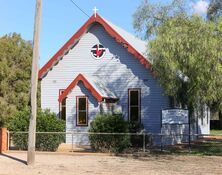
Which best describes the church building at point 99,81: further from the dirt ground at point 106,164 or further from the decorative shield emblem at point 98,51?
the dirt ground at point 106,164

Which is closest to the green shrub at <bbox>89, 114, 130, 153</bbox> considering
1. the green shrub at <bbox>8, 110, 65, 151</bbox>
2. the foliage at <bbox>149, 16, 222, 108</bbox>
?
the green shrub at <bbox>8, 110, 65, 151</bbox>

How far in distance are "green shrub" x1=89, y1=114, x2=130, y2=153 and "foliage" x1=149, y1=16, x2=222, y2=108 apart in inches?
131

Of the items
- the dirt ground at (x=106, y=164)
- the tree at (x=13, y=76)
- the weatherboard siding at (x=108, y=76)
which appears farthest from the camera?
the tree at (x=13, y=76)

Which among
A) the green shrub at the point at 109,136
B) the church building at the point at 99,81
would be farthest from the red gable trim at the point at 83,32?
the green shrub at the point at 109,136

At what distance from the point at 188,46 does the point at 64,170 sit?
7475 mm

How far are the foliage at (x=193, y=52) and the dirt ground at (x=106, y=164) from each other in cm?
345

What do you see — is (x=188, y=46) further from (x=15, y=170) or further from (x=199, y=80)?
(x=15, y=170)

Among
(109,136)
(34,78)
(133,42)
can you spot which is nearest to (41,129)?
(109,136)

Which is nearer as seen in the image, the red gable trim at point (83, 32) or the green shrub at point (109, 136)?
the green shrub at point (109, 136)

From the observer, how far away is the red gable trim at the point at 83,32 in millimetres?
28922

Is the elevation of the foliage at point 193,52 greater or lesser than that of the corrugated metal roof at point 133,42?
lesser

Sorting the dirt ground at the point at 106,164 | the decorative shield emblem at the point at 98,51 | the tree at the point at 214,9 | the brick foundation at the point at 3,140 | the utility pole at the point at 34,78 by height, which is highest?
the tree at the point at 214,9

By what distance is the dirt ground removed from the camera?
17.1 meters

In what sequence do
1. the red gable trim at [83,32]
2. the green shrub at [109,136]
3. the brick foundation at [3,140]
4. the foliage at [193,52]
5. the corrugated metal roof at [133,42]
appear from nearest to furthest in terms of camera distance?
the foliage at [193,52]
the green shrub at [109,136]
the brick foundation at [3,140]
the red gable trim at [83,32]
the corrugated metal roof at [133,42]
